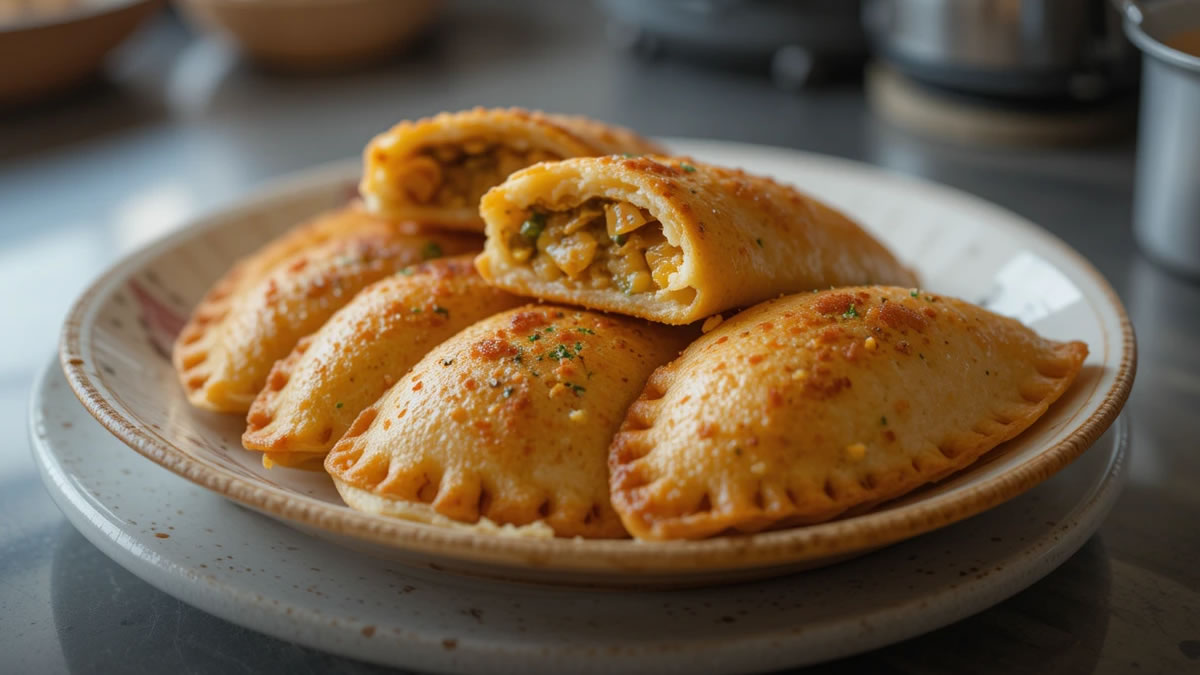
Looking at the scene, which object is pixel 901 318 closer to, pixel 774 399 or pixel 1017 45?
A: pixel 774 399

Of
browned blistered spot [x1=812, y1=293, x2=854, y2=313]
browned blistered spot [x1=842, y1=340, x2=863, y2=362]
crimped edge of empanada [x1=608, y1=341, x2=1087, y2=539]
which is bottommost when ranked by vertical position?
crimped edge of empanada [x1=608, y1=341, x2=1087, y2=539]

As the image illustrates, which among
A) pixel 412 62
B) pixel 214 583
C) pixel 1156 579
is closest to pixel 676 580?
pixel 214 583

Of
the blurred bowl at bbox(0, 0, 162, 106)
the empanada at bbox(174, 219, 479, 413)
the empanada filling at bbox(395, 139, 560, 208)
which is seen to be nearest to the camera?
the empanada at bbox(174, 219, 479, 413)

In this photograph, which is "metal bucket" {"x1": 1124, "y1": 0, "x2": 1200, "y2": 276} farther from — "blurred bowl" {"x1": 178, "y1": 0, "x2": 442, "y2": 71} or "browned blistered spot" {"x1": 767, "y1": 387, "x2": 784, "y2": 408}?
"blurred bowl" {"x1": 178, "y1": 0, "x2": 442, "y2": 71}

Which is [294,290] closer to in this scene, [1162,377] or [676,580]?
[676,580]

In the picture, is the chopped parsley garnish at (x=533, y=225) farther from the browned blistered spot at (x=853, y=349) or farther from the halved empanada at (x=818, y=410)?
the browned blistered spot at (x=853, y=349)

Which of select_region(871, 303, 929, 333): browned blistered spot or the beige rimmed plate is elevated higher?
select_region(871, 303, 929, 333): browned blistered spot

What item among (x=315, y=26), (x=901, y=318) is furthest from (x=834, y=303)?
(x=315, y=26)

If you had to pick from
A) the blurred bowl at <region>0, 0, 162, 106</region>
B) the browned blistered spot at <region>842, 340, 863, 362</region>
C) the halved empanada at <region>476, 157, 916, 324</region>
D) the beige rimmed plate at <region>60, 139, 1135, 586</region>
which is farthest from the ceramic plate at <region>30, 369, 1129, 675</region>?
the blurred bowl at <region>0, 0, 162, 106</region>
